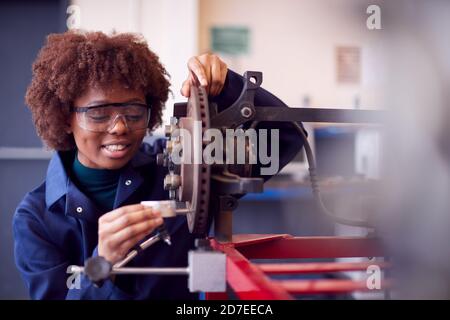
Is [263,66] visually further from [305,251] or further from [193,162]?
→ [193,162]

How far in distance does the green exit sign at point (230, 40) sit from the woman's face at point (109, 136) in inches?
47.0

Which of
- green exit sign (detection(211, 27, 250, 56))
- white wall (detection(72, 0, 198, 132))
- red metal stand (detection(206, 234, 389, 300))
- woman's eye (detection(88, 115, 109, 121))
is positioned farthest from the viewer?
green exit sign (detection(211, 27, 250, 56))

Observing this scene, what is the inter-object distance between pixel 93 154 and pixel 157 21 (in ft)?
3.37

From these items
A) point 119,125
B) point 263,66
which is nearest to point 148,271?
point 119,125

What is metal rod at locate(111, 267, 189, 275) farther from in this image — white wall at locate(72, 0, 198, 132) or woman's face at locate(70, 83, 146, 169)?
white wall at locate(72, 0, 198, 132)

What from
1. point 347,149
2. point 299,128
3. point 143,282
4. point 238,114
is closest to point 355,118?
point 299,128

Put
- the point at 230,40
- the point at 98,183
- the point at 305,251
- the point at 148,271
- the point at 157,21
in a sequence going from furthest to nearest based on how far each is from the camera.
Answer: the point at 230,40, the point at 157,21, the point at 98,183, the point at 305,251, the point at 148,271

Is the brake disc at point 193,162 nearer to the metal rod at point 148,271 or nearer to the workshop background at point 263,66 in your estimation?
the metal rod at point 148,271

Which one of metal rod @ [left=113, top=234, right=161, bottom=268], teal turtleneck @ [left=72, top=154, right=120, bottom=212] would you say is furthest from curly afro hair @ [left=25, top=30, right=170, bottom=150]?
metal rod @ [left=113, top=234, right=161, bottom=268]

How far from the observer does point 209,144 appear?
0.48 meters

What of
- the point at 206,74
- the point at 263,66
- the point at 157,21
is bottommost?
the point at 206,74

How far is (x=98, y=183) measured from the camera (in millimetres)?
784

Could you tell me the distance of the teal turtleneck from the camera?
0.78m

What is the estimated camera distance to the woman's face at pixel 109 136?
71 centimetres
